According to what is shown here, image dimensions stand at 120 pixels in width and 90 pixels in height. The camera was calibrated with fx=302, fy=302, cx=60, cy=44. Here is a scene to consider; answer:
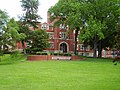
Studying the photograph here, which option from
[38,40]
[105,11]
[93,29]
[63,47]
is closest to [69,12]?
[105,11]

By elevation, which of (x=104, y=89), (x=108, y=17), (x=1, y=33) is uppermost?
(x=108, y=17)

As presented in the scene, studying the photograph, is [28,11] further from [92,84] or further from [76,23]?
[92,84]

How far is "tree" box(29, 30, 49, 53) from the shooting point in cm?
5884

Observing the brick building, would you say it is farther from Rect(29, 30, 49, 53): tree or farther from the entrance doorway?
Rect(29, 30, 49, 53): tree

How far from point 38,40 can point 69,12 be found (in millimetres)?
8618

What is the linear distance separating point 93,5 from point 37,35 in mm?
13893

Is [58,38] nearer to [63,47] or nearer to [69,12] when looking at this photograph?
[63,47]

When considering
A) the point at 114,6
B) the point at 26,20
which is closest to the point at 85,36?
the point at 114,6

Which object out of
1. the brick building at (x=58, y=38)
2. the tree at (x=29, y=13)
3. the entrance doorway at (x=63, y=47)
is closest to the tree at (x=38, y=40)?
the tree at (x=29, y=13)

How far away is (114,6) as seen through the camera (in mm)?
50344

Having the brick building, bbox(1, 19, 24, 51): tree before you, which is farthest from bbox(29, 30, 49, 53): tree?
bbox(1, 19, 24, 51): tree

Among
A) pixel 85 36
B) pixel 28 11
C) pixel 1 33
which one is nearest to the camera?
pixel 1 33

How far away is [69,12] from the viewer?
55.2 m

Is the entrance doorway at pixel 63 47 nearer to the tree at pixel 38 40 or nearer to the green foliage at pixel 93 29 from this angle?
the tree at pixel 38 40
